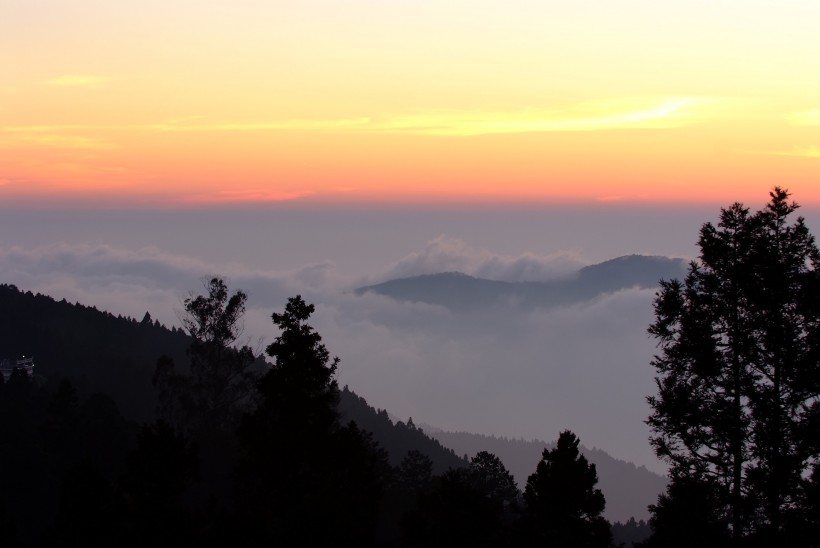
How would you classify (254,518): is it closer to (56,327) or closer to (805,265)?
(805,265)

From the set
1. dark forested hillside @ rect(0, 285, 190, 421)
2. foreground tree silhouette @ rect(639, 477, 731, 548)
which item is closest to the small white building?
dark forested hillside @ rect(0, 285, 190, 421)

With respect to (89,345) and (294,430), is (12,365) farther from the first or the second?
(294,430)

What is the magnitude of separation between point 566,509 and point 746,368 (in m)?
11.0

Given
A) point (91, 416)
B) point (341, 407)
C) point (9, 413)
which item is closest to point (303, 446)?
point (91, 416)

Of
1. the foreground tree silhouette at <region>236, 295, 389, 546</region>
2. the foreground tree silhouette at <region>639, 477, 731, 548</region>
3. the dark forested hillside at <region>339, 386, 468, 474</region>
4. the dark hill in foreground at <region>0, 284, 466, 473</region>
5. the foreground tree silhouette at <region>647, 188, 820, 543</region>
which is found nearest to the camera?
the foreground tree silhouette at <region>647, 188, 820, 543</region>

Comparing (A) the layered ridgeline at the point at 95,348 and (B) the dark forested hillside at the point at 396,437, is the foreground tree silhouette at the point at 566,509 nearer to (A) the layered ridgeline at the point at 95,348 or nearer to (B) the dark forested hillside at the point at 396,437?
(A) the layered ridgeline at the point at 95,348

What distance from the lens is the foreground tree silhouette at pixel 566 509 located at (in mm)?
28344

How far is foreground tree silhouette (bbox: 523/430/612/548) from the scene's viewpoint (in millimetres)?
28344

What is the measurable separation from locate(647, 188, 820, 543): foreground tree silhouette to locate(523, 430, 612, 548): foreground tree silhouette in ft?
29.6

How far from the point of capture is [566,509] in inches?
1131

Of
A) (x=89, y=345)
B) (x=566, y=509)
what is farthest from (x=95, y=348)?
(x=566, y=509)

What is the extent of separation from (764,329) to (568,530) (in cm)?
1180

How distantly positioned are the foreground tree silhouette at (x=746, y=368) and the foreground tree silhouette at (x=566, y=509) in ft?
29.6

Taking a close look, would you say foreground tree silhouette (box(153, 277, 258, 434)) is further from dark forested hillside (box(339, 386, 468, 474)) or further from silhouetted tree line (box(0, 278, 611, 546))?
dark forested hillside (box(339, 386, 468, 474))
